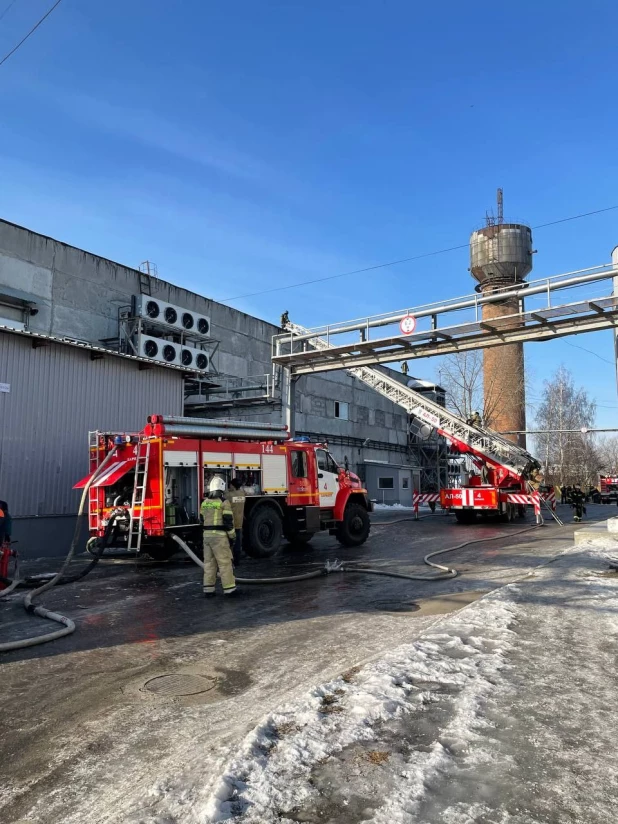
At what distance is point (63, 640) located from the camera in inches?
257

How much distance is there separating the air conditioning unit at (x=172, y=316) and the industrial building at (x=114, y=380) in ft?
0.17

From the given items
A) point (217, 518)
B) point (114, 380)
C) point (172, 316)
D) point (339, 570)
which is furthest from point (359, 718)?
point (172, 316)

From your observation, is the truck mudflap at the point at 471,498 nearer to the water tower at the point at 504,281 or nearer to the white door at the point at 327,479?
the white door at the point at 327,479

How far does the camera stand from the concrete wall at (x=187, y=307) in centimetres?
2270

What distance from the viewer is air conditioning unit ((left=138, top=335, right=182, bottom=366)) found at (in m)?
24.9

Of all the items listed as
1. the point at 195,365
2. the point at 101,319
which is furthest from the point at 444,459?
the point at 101,319

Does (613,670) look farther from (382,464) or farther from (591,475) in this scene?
(591,475)

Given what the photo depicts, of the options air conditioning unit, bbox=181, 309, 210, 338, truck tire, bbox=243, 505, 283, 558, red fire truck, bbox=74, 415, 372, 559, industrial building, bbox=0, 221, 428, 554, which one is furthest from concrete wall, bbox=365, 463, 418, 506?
truck tire, bbox=243, 505, 283, 558

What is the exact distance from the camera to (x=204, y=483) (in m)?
12.5

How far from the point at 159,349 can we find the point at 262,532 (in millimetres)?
14246

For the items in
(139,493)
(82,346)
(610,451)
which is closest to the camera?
(139,493)

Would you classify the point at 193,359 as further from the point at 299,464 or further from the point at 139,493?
the point at 139,493

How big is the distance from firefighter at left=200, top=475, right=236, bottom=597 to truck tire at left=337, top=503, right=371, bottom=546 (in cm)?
687

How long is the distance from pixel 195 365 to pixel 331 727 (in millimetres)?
24486
